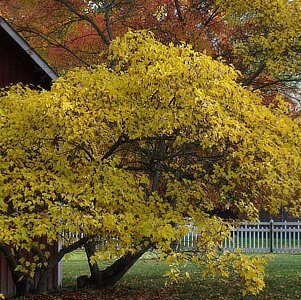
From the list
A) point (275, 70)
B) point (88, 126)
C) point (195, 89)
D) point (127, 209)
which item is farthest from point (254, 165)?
point (275, 70)

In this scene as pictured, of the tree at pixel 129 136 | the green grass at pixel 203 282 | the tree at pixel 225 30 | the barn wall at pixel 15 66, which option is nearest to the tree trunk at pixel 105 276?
the green grass at pixel 203 282

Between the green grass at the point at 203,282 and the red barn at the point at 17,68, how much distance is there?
1861 mm

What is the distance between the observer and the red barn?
7852 millimetres

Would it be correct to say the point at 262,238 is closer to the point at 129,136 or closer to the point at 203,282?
the point at 203,282

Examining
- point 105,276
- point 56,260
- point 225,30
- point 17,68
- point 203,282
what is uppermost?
point 225,30

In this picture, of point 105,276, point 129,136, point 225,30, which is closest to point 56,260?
point 105,276

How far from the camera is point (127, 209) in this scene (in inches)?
226

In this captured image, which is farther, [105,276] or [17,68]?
[17,68]

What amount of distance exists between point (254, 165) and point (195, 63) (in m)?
1.70

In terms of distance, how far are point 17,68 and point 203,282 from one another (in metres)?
6.98

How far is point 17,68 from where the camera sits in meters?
8.72

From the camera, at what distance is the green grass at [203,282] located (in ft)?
26.1

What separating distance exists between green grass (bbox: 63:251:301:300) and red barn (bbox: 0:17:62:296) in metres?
1.86

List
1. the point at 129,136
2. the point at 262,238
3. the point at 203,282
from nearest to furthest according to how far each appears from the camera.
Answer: the point at 129,136 → the point at 203,282 → the point at 262,238
